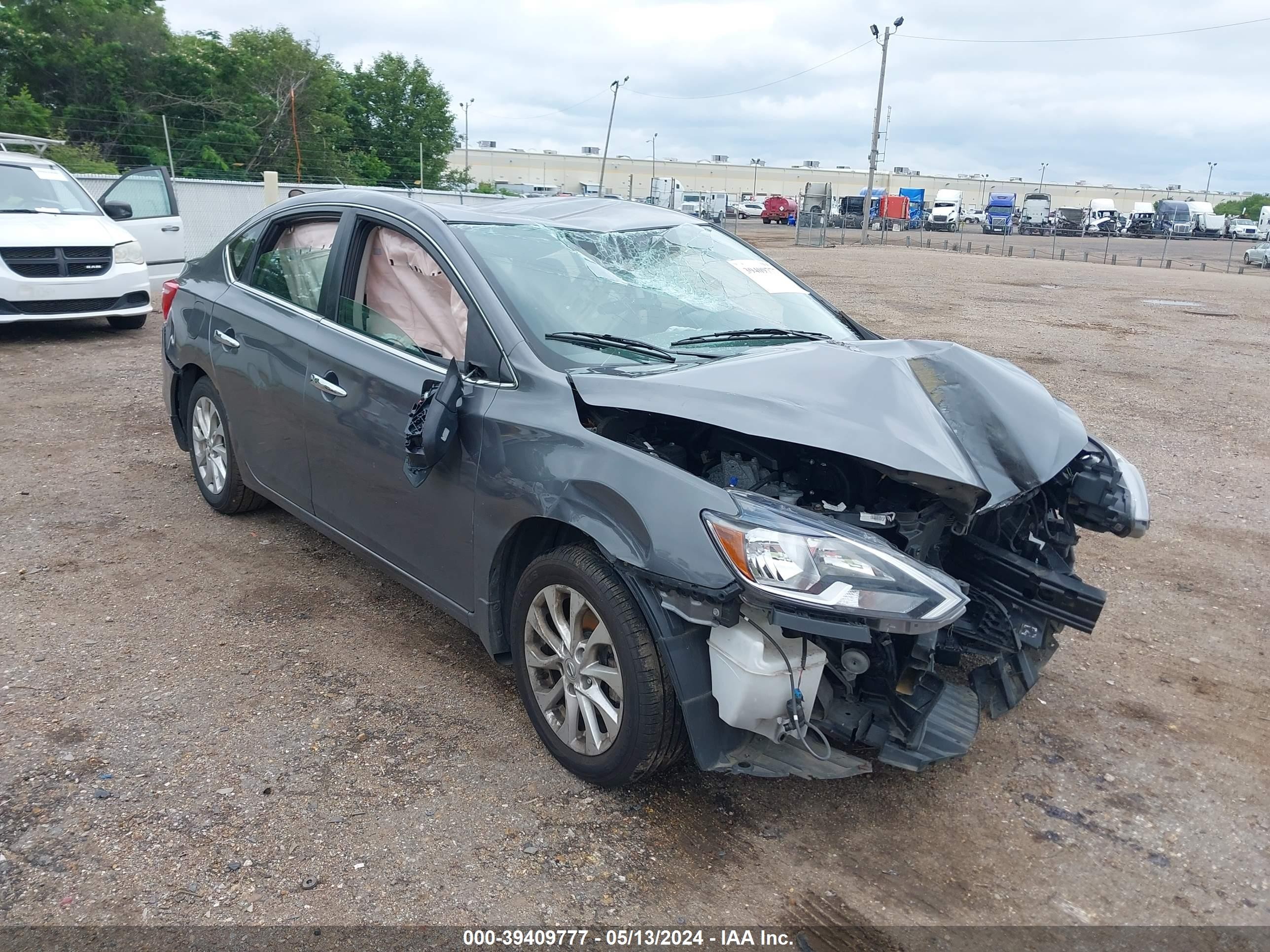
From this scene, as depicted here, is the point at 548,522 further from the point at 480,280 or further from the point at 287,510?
the point at 287,510

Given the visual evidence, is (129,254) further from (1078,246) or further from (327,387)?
(1078,246)

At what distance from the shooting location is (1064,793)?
3266 mm

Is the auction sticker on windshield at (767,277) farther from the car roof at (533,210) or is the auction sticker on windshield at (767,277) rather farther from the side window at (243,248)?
the side window at (243,248)

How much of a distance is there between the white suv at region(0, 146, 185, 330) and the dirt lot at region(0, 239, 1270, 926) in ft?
17.1

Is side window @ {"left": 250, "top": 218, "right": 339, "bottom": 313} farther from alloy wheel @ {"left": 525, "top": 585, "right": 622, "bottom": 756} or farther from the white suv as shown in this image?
the white suv

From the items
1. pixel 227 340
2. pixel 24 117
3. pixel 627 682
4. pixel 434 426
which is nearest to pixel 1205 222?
pixel 24 117

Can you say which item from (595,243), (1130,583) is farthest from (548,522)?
(1130,583)

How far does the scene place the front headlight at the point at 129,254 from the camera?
10539 mm

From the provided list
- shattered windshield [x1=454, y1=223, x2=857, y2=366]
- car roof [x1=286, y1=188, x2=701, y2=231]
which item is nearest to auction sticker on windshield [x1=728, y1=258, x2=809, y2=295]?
shattered windshield [x1=454, y1=223, x2=857, y2=366]

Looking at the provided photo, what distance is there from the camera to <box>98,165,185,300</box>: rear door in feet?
40.4

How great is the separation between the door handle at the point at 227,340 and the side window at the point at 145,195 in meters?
8.87

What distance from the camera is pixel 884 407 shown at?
299 centimetres

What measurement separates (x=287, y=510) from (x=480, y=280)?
1.74 metres

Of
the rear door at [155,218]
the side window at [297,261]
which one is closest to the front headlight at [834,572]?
the side window at [297,261]
